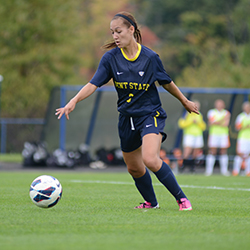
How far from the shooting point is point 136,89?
19.9 feet

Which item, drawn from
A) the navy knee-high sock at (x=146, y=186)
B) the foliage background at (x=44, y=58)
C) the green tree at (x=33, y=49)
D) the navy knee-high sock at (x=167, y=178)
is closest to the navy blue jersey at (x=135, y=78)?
the navy knee-high sock at (x=167, y=178)

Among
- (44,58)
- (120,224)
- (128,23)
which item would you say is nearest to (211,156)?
(128,23)

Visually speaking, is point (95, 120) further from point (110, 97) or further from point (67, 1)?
point (67, 1)

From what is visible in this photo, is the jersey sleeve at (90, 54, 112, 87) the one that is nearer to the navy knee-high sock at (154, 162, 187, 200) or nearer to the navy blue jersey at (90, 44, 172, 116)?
the navy blue jersey at (90, 44, 172, 116)

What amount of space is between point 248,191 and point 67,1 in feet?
78.5

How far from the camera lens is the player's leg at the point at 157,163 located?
19.3 feet

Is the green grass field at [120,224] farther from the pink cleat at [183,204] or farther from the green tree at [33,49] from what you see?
the green tree at [33,49]

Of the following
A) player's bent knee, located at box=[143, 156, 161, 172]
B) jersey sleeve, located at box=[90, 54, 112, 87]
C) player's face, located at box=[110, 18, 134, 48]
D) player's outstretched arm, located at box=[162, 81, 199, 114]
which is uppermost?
player's face, located at box=[110, 18, 134, 48]

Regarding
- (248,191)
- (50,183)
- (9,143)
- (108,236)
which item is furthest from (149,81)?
(9,143)

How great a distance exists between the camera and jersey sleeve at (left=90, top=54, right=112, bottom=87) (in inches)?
239

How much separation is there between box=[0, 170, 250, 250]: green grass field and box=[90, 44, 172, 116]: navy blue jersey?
1209 mm

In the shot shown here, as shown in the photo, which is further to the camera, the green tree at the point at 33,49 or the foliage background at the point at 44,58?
the green tree at the point at 33,49

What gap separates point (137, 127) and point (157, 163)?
48cm

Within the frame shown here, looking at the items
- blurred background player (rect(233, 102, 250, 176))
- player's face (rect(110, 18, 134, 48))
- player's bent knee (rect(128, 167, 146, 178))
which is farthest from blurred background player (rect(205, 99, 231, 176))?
player's face (rect(110, 18, 134, 48))
